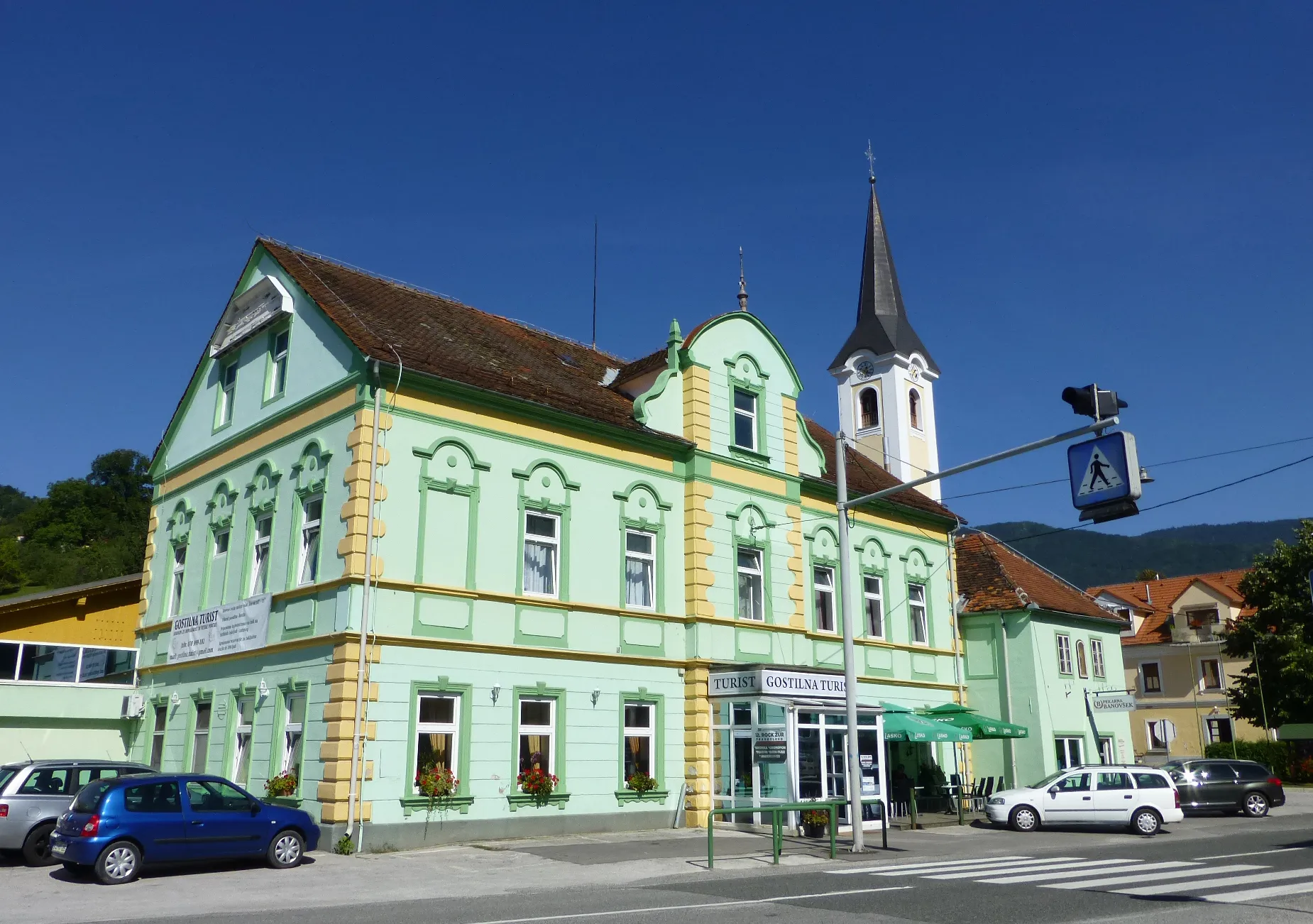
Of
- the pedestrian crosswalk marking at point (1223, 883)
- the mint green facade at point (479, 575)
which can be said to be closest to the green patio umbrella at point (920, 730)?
the mint green facade at point (479, 575)

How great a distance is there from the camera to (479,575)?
21781 millimetres

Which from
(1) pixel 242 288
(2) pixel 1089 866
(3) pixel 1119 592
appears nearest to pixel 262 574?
(1) pixel 242 288

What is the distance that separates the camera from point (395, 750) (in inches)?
780

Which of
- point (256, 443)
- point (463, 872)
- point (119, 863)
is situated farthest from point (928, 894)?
point (256, 443)

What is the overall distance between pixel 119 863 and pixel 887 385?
140 feet

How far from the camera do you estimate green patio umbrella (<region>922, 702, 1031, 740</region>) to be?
28.8m

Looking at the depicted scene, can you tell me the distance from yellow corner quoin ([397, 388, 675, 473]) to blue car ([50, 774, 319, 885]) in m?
8.09

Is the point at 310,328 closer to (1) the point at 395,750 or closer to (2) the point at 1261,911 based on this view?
(1) the point at 395,750

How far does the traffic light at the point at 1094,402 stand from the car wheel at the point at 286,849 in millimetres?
13231

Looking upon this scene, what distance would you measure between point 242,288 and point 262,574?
24.9 ft

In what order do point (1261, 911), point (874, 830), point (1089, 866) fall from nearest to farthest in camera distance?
point (1261, 911) < point (1089, 866) < point (874, 830)

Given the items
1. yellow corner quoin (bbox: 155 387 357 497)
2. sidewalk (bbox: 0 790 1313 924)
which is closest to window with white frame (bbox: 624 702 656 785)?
sidewalk (bbox: 0 790 1313 924)

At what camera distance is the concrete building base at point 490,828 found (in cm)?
1900

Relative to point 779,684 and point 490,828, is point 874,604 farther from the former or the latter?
point 490,828
